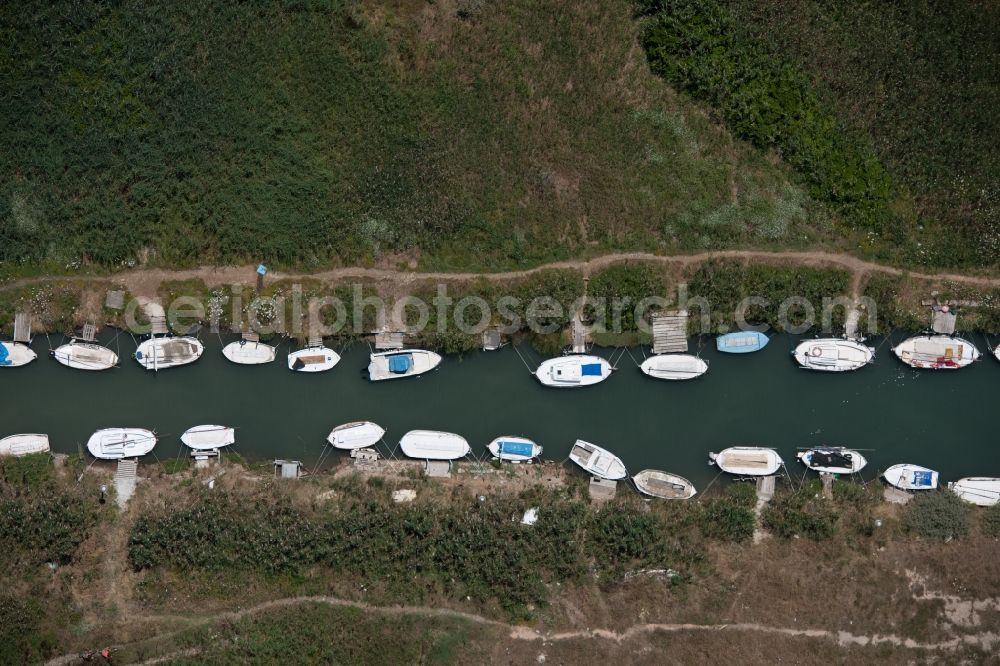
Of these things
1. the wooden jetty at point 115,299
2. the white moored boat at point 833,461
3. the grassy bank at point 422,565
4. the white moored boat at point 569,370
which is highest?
the wooden jetty at point 115,299

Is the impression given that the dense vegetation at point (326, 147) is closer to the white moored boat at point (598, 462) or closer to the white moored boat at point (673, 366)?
the white moored boat at point (673, 366)

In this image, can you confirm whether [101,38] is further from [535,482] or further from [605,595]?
[605,595]

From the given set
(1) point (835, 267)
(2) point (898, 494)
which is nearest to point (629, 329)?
(1) point (835, 267)

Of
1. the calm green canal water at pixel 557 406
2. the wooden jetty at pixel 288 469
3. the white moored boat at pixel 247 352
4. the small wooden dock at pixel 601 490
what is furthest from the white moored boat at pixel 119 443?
the small wooden dock at pixel 601 490

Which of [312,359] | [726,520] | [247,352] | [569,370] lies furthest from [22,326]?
[726,520]

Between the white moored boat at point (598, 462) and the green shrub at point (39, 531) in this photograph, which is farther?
the white moored boat at point (598, 462)

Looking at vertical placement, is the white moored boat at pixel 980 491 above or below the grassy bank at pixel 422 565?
above
